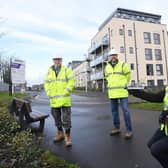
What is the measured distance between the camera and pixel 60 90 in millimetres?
5000

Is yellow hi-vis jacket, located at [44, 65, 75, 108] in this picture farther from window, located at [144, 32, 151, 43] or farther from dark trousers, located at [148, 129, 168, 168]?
window, located at [144, 32, 151, 43]

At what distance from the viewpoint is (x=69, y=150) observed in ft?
15.3

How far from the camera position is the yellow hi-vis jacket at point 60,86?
4.95 m

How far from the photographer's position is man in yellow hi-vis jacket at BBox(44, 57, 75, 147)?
4.96 metres

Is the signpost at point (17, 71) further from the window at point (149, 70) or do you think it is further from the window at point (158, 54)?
the window at point (158, 54)

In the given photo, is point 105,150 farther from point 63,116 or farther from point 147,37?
point 147,37

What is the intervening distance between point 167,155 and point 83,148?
2406 millimetres

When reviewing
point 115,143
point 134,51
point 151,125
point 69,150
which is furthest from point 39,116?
point 134,51

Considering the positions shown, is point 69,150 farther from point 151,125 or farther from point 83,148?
point 151,125

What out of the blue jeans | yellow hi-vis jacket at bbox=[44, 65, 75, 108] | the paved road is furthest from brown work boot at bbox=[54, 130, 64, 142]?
the blue jeans

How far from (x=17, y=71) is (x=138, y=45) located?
33991mm

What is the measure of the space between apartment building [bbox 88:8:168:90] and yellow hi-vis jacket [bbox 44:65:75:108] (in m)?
37.0

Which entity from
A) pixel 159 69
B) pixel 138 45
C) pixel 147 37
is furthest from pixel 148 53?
pixel 159 69

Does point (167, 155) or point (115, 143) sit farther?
point (115, 143)
